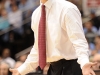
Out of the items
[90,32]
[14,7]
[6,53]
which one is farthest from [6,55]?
[90,32]

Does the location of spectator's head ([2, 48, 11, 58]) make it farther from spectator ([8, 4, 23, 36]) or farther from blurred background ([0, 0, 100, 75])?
spectator ([8, 4, 23, 36])

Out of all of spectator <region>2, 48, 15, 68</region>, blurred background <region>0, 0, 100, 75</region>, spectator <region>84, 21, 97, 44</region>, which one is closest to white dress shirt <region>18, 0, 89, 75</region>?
spectator <region>2, 48, 15, 68</region>

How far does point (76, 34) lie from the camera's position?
2143 mm

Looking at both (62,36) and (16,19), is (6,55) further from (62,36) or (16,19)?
(62,36)

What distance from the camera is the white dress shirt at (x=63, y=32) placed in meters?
2.14

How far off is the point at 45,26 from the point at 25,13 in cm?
489

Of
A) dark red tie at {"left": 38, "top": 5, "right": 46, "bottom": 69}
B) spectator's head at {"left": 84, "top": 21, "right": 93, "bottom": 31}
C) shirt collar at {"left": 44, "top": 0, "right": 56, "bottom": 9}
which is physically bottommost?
spectator's head at {"left": 84, "top": 21, "right": 93, "bottom": 31}

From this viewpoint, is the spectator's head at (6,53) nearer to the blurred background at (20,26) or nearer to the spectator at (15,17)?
the blurred background at (20,26)

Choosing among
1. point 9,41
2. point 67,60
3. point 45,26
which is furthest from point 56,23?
point 9,41

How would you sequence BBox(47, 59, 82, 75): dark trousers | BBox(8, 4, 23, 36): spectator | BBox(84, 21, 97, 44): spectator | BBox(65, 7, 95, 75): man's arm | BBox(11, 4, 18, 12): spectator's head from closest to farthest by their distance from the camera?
1. BBox(65, 7, 95, 75): man's arm
2. BBox(47, 59, 82, 75): dark trousers
3. BBox(84, 21, 97, 44): spectator
4. BBox(8, 4, 23, 36): spectator
5. BBox(11, 4, 18, 12): spectator's head

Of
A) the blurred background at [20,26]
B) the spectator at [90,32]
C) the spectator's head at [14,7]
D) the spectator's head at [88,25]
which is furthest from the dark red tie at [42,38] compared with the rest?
the spectator's head at [14,7]

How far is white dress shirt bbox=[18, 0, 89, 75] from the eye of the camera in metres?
2.14

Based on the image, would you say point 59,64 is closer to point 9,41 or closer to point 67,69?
point 67,69

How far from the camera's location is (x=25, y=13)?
7207mm
